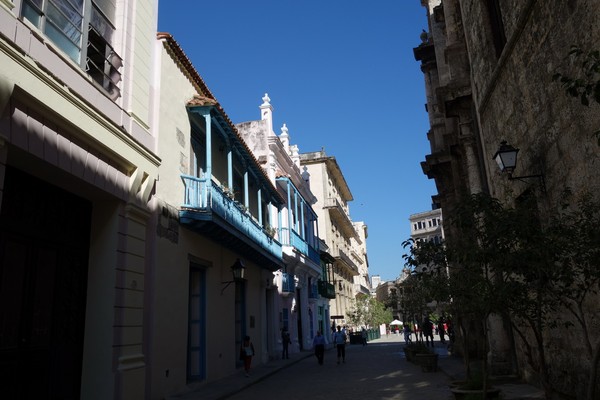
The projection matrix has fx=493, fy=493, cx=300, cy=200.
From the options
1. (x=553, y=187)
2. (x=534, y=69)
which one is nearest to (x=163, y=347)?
(x=553, y=187)

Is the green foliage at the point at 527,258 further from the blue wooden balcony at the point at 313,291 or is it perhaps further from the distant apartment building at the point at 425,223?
the distant apartment building at the point at 425,223

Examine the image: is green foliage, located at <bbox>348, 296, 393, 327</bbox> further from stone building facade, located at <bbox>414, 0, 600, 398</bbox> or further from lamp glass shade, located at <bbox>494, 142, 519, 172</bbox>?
lamp glass shade, located at <bbox>494, 142, 519, 172</bbox>

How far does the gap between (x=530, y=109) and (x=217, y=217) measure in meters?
7.36

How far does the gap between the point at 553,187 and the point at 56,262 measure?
24.7ft

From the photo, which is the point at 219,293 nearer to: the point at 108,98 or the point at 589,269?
the point at 108,98

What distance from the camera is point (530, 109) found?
7.51 m

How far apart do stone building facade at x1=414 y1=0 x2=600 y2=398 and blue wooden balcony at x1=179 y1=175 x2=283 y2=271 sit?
616cm

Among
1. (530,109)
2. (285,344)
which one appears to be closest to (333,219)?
Result: (285,344)

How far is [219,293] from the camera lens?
547 inches

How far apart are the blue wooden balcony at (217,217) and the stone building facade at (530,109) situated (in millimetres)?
6158

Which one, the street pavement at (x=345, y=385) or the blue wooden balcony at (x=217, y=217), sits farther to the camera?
the blue wooden balcony at (x=217, y=217)

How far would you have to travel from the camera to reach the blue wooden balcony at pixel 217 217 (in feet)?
38.2

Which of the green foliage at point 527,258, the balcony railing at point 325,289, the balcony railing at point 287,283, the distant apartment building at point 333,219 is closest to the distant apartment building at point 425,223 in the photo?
the distant apartment building at point 333,219

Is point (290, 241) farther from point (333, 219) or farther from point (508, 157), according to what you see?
point (333, 219)
